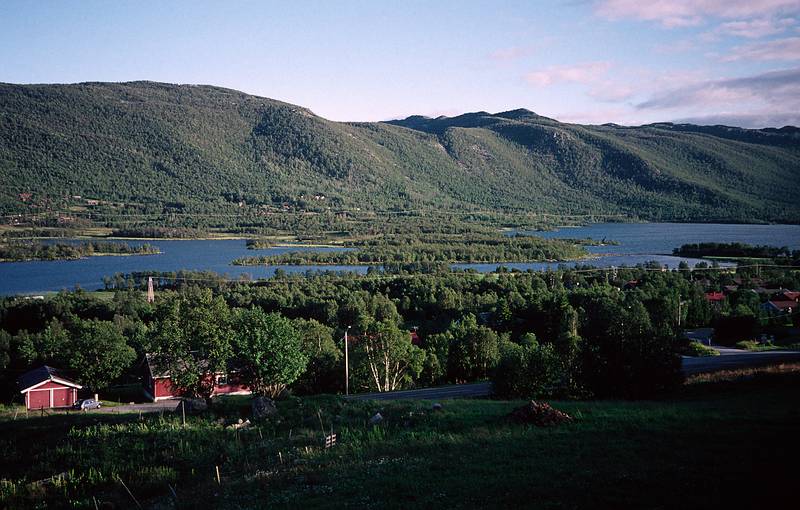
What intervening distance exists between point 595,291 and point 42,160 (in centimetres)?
18696

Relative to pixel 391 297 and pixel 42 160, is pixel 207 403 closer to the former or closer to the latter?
pixel 391 297

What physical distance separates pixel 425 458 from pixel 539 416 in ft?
14.9

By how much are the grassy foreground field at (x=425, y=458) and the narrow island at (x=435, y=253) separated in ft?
284

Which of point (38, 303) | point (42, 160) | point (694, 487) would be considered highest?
point (42, 160)

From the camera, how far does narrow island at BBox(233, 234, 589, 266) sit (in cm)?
11131

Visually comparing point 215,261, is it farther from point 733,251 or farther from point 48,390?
point 733,251

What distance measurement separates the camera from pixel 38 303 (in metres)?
63.2

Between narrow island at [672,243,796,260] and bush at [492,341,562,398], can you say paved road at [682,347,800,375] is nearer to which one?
bush at [492,341,562,398]

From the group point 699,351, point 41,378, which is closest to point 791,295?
point 699,351

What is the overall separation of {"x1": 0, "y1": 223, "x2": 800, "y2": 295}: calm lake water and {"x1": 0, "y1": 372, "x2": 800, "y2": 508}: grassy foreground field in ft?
241

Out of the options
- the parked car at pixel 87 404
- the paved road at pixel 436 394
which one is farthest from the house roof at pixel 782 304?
the parked car at pixel 87 404

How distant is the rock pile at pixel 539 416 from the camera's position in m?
16.6

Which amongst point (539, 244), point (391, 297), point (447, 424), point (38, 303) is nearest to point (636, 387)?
point (447, 424)

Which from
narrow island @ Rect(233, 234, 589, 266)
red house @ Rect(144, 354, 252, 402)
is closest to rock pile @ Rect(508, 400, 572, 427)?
red house @ Rect(144, 354, 252, 402)
